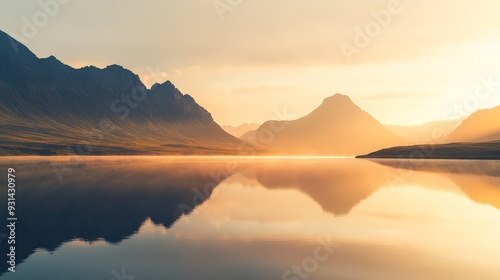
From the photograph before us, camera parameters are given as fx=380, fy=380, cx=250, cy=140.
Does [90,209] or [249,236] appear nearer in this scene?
[249,236]

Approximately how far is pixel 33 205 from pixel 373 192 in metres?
49.6

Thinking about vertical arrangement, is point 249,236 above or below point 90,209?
below

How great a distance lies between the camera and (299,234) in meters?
31.9

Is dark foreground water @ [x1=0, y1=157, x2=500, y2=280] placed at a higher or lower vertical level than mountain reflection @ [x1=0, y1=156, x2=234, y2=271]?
lower

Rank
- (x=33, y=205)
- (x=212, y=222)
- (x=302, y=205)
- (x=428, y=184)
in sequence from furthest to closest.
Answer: (x=428, y=184) < (x=302, y=205) < (x=33, y=205) < (x=212, y=222)

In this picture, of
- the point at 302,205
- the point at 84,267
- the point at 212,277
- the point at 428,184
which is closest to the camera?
the point at 212,277

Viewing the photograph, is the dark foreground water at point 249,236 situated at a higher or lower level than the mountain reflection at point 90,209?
lower

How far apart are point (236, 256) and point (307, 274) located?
5207 mm

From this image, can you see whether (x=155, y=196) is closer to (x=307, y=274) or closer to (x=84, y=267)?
(x=84, y=267)

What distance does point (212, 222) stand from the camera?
37062 millimetres

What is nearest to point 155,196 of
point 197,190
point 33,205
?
point 197,190

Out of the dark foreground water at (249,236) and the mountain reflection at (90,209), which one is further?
the mountain reflection at (90,209)

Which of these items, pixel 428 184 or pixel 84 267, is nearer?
pixel 84 267

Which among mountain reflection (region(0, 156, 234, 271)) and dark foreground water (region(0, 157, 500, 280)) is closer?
dark foreground water (region(0, 157, 500, 280))
